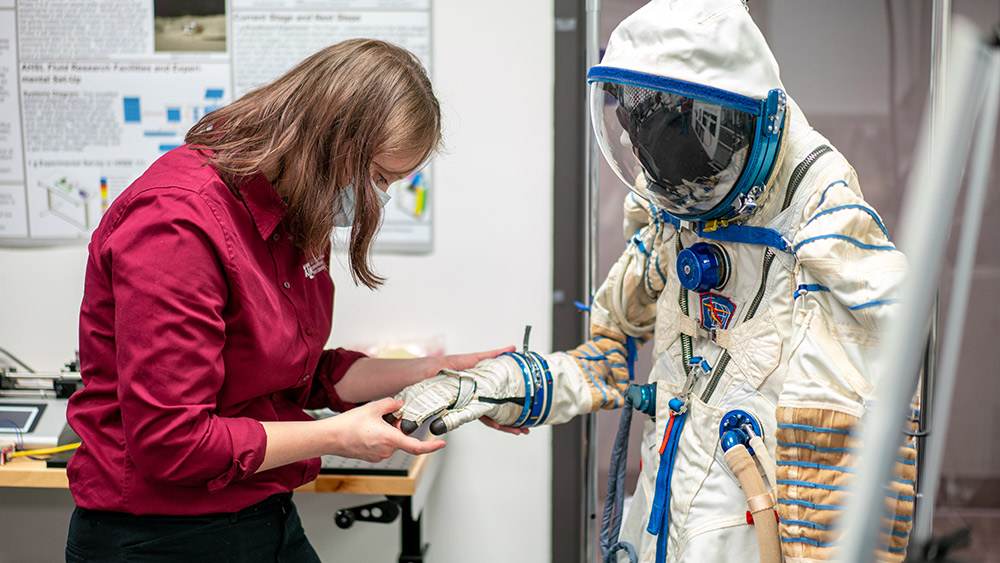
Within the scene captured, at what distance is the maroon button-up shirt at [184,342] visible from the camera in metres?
0.97

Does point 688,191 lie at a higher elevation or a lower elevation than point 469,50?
lower

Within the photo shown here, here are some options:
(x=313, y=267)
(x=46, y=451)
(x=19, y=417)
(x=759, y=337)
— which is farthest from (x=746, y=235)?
(x=19, y=417)

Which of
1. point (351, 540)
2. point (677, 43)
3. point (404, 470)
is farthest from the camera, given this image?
point (351, 540)

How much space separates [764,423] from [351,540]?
5.00ft

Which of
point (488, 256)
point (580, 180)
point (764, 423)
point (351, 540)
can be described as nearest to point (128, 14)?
point (488, 256)

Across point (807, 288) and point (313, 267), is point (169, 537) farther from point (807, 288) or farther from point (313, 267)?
point (807, 288)

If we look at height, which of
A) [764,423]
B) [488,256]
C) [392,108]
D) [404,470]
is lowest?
[404,470]

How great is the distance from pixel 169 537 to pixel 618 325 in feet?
2.77

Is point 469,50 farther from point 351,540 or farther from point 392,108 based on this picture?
point 351,540

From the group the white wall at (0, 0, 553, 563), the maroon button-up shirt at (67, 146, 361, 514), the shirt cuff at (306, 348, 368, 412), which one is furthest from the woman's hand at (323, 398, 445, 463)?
the white wall at (0, 0, 553, 563)

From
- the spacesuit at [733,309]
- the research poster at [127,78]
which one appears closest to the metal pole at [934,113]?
the spacesuit at [733,309]

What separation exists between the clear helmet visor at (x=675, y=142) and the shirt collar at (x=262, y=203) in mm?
507

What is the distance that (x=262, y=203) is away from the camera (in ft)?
3.60

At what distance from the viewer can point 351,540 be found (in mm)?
2221
